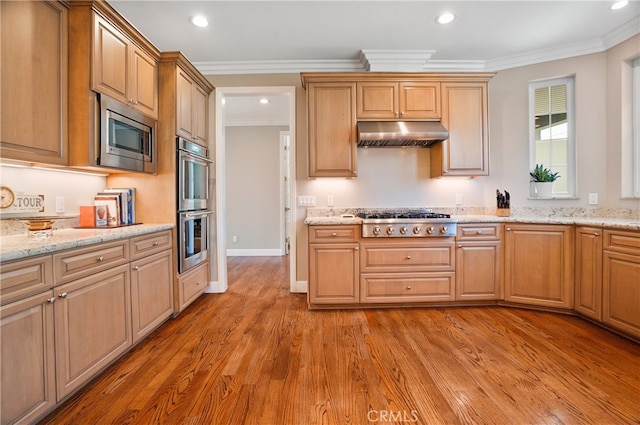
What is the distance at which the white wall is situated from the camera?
5.68 m

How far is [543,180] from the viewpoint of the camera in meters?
3.14

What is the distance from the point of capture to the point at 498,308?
9.42ft

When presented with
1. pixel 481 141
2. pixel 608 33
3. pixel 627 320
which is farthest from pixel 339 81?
pixel 627 320

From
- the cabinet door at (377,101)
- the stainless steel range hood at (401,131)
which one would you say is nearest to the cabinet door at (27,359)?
the stainless steel range hood at (401,131)

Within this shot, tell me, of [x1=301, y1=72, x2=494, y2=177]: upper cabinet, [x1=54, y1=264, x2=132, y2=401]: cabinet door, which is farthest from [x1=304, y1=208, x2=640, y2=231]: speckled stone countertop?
[x1=54, y1=264, x2=132, y2=401]: cabinet door

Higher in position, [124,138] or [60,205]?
[124,138]

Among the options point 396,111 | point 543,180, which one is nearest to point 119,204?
point 396,111

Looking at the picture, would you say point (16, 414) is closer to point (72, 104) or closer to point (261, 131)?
point (72, 104)

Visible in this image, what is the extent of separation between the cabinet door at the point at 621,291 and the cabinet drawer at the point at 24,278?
12.6 ft

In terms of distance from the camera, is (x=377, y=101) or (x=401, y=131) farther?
(x=377, y=101)

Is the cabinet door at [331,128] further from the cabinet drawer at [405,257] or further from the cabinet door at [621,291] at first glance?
the cabinet door at [621,291]

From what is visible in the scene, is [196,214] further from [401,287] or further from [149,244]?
[401,287]

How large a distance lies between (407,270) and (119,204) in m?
2.77

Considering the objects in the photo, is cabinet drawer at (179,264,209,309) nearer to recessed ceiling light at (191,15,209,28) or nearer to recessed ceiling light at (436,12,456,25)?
recessed ceiling light at (191,15,209,28)
